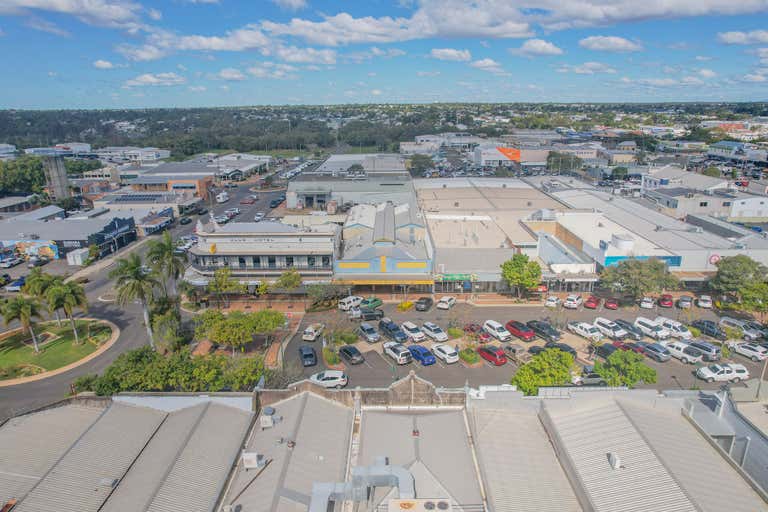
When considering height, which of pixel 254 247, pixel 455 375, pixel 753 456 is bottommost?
pixel 455 375

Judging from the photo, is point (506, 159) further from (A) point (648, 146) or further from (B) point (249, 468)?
(B) point (249, 468)

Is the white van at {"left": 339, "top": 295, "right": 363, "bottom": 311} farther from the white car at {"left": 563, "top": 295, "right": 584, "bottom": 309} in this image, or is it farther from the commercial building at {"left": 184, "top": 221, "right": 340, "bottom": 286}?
the white car at {"left": 563, "top": 295, "right": 584, "bottom": 309}

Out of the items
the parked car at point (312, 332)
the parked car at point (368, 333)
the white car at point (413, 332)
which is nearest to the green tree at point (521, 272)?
the white car at point (413, 332)

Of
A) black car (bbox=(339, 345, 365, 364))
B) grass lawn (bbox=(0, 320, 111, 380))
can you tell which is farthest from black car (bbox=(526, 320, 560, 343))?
grass lawn (bbox=(0, 320, 111, 380))

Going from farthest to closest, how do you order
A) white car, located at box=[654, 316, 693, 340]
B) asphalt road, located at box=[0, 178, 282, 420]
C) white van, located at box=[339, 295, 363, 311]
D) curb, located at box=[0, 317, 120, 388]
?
white van, located at box=[339, 295, 363, 311], white car, located at box=[654, 316, 693, 340], curb, located at box=[0, 317, 120, 388], asphalt road, located at box=[0, 178, 282, 420]

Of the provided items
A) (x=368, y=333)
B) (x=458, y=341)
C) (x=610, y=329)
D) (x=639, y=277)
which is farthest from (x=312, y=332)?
(x=639, y=277)

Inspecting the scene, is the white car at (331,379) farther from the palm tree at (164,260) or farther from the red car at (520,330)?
the red car at (520,330)

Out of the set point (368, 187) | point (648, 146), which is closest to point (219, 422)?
point (368, 187)
